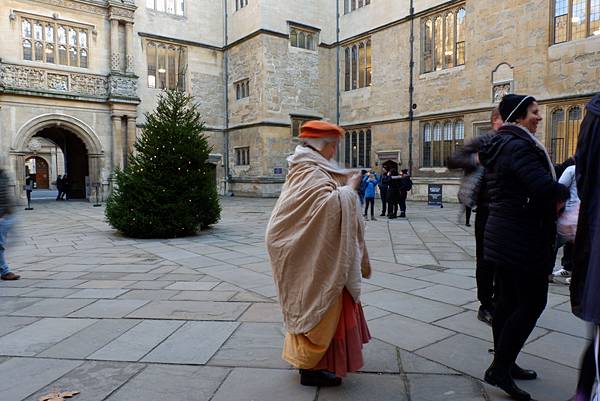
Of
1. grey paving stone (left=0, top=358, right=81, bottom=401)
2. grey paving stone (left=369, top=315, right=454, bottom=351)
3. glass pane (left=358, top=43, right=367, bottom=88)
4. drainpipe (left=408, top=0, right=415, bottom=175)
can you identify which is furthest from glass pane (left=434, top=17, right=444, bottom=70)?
grey paving stone (left=0, top=358, right=81, bottom=401)

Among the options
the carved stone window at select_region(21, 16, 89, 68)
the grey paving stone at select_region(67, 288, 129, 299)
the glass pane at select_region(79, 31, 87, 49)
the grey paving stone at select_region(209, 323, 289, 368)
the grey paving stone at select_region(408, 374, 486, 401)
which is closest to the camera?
the grey paving stone at select_region(408, 374, 486, 401)

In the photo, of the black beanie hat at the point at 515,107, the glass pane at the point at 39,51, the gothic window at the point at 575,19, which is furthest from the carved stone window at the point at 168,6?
the black beanie hat at the point at 515,107

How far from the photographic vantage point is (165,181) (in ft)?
27.5

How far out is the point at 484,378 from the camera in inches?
99.3

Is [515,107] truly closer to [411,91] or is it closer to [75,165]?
[411,91]

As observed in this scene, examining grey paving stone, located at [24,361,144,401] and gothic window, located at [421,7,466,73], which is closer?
grey paving stone, located at [24,361,144,401]

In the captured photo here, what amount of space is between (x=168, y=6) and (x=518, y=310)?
22.9 m

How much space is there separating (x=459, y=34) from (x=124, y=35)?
1486 cm

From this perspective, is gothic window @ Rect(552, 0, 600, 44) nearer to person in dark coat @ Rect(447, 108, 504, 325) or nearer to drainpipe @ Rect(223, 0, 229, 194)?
person in dark coat @ Rect(447, 108, 504, 325)

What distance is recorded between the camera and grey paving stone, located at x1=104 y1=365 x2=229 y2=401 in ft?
7.81

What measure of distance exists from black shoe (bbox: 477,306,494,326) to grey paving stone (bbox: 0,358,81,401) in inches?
123

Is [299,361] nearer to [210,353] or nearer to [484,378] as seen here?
[210,353]

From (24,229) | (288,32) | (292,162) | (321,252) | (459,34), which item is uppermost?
(288,32)

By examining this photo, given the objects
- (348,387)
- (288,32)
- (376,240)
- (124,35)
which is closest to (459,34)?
(288,32)
